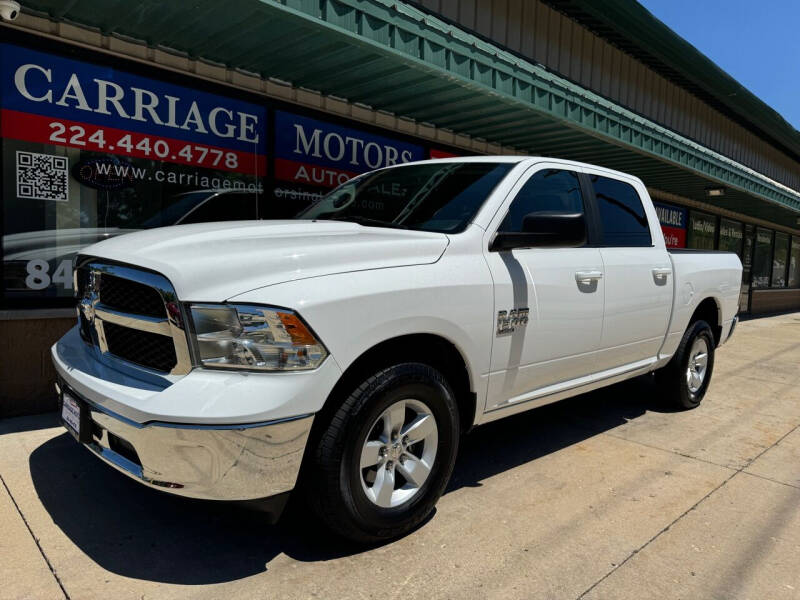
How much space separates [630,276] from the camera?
4.07 m

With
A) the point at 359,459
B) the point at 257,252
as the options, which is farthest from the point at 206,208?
the point at 359,459

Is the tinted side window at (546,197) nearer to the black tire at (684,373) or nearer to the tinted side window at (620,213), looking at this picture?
the tinted side window at (620,213)

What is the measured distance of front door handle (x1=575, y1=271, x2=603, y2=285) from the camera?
3595 millimetres

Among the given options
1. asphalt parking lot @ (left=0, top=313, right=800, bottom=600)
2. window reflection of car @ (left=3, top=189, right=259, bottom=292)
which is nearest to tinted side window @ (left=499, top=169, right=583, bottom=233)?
asphalt parking lot @ (left=0, top=313, right=800, bottom=600)

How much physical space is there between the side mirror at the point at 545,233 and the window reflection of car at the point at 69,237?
350 cm

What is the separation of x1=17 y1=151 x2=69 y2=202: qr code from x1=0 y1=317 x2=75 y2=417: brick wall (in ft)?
3.37

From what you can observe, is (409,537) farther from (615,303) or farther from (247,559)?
(615,303)

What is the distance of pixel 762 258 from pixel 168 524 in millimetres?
20203

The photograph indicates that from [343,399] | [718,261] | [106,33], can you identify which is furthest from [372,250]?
[718,261]

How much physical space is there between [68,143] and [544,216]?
4046 mm

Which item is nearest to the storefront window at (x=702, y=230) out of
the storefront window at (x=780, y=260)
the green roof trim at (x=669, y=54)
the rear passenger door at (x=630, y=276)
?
the green roof trim at (x=669, y=54)

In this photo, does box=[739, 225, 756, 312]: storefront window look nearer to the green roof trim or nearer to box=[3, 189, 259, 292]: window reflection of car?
the green roof trim

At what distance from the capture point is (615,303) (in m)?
3.93

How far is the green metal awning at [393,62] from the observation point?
4441mm
